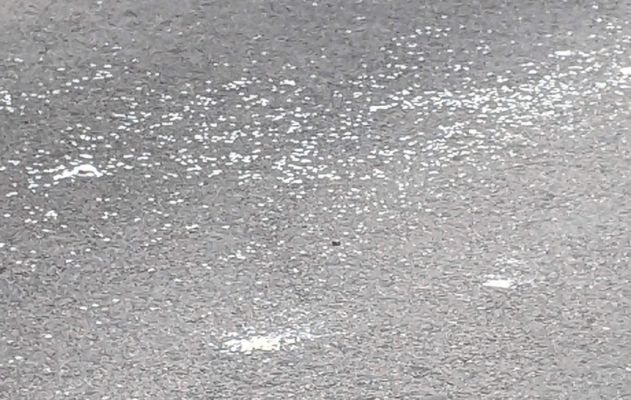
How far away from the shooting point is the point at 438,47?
382cm

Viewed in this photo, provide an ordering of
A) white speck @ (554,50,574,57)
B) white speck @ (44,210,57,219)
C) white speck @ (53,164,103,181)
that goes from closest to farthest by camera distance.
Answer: white speck @ (44,210,57,219) → white speck @ (53,164,103,181) → white speck @ (554,50,574,57)

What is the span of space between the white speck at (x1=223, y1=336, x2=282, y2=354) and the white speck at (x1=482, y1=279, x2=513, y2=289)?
0.53m

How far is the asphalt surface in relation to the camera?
2703 mm

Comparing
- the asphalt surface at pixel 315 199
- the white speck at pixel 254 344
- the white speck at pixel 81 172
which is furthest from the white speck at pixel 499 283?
the white speck at pixel 81 172

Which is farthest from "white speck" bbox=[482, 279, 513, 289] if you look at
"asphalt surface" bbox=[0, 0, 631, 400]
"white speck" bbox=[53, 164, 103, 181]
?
"white speck" bbox=[53, 164, 103, 181]

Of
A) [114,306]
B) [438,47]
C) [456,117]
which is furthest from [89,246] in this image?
[438,47]

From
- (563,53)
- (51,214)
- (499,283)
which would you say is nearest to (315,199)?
(499,283)

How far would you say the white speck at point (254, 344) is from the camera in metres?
2.73

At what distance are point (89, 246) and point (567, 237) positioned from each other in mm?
1198

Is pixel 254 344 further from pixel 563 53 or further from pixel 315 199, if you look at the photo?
pixel 563 53

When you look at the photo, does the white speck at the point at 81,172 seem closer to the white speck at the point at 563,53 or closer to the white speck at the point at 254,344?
the white speck at the point at 254,344

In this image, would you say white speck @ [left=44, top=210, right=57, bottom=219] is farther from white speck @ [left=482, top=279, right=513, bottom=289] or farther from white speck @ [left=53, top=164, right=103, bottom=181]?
white speck @ [left=482, top=279, right=513, bottom=289]

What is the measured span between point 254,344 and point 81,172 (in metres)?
0.84

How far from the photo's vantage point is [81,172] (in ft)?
10.8
